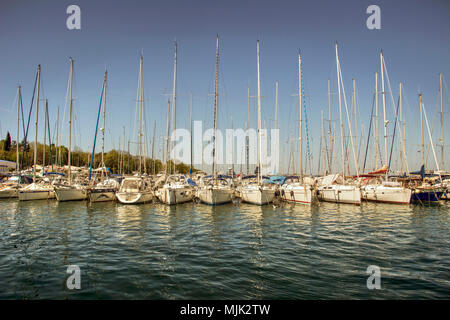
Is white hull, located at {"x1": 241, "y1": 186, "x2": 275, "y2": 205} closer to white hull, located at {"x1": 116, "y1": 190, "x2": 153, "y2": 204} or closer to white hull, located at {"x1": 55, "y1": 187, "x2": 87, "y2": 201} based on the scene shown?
white hull, located at {"x1": 116, "y1": 190, "x2": 153, "y2": 204}

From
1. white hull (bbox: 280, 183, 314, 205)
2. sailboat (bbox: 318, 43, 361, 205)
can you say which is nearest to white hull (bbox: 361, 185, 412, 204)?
sailboat (bbox: 318, 43, 361, 205)

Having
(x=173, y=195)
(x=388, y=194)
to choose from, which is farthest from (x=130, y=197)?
(x=388, y=194)

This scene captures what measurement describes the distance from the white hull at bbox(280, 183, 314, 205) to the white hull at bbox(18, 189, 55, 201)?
31.7 metres

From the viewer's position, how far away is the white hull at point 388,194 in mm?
30609

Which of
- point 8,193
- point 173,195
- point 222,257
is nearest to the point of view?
point 222,257

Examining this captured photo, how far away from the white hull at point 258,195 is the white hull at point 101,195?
1659cm

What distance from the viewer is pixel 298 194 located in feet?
104

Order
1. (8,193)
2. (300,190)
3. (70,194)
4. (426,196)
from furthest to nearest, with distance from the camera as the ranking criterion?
1. (8,193)
2. (426,196)
3. (70,194)
4. (300,190)

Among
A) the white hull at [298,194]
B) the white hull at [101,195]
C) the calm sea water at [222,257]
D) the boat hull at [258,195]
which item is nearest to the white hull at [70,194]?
the white hull at [101,195]

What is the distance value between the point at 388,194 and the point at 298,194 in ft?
36.1

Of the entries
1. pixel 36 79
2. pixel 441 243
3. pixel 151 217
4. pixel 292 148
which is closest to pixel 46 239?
pixel 151 217

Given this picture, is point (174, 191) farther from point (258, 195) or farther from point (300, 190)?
point (300, 190)

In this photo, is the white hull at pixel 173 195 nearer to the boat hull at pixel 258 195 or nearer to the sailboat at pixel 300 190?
the boat hull at pixel 258 195

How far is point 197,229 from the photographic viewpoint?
1770 centimetres
